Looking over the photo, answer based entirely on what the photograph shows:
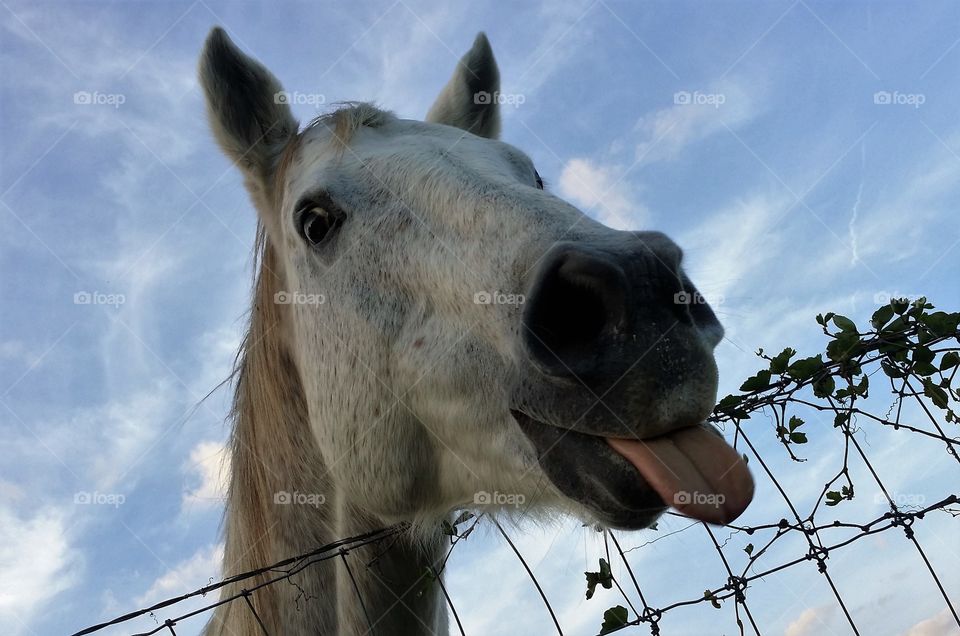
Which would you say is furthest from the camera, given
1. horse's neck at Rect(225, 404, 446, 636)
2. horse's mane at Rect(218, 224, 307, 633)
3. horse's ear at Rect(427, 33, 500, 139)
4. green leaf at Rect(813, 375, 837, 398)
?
horse's ear at Rect(427, 33, 500, 139)

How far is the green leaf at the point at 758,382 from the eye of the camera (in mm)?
2678

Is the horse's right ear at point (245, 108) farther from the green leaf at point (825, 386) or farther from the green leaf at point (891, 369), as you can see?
the green leaf at point (891, 369)

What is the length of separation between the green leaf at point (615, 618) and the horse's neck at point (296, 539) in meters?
0.87

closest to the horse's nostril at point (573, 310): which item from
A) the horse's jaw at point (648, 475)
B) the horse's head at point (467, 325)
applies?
the horse's head at point (467, 325)

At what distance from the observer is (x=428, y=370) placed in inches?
101

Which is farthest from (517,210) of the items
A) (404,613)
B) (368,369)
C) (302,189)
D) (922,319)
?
(404,613)

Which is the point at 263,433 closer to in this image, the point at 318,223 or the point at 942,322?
the point at 318,223

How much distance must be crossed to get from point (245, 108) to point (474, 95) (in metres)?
1.38

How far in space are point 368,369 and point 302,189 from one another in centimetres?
91

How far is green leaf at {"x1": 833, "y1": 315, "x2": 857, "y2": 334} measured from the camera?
2572 mm

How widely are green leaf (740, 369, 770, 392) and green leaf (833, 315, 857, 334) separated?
0.98 feet

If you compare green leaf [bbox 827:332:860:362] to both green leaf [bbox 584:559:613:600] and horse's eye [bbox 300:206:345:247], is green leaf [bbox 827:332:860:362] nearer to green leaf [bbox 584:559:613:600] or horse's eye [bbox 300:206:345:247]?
green leaf [bbox 584:559:613:600]

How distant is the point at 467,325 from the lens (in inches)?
96.8

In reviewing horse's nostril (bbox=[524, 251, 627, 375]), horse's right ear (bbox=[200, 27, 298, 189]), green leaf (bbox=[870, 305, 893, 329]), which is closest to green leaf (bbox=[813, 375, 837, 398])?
green leaf (bbox=[870, 305, 893, 329])
